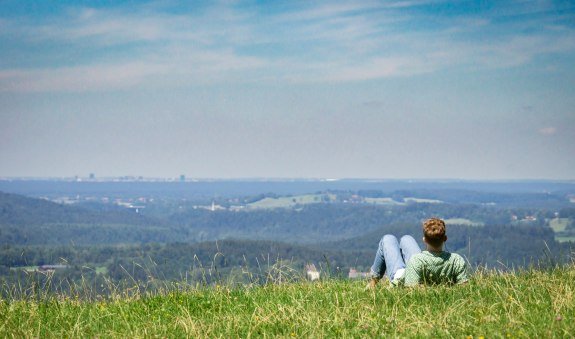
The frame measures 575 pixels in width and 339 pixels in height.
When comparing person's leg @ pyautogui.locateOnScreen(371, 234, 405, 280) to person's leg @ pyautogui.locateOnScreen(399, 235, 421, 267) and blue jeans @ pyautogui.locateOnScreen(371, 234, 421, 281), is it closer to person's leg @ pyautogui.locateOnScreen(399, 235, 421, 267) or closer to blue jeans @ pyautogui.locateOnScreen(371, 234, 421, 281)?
blue jeans @ pyautogui.locateOnScreen(371, 234, 421, 281)

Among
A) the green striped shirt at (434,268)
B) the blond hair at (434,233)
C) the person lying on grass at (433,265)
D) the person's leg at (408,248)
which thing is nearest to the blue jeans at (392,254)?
the person's leg at (408,248)

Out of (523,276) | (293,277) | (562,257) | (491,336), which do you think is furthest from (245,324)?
(562,257)

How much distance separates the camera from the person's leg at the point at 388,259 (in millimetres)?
9883

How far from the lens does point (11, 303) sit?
9250mm

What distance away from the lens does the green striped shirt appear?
29.9 ft

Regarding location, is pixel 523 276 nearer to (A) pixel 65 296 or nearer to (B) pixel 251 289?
(B) pixel 251 289

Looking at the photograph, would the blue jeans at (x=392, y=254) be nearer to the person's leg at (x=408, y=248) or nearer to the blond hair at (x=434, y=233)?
the person's leg at (x=408, y=248)

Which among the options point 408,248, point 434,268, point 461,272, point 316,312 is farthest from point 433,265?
point 316,312

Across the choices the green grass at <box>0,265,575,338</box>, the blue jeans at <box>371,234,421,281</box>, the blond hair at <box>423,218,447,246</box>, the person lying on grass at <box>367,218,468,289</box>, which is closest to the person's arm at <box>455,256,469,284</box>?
the person lying on grass at <box>367,218,468,289</box>

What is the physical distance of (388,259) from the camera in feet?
32.9

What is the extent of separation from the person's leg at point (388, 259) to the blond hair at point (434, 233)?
3.17 ft

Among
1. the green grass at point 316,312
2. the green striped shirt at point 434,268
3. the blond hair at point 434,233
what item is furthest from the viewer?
the green striped shirt at point 434,268

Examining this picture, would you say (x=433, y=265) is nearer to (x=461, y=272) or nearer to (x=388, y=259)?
(x=461, y=272)

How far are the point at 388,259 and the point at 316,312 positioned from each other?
2.58 meters
